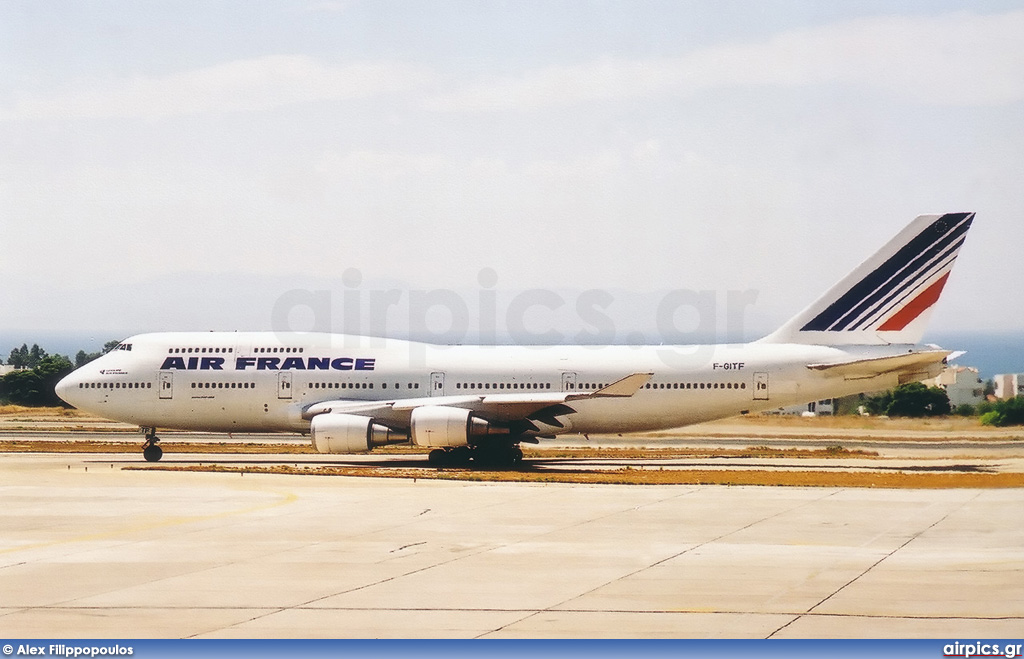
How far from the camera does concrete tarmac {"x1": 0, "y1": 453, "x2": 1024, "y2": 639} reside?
12023 millimetres

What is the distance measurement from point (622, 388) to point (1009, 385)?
79.9 m

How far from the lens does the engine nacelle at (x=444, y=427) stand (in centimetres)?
3441

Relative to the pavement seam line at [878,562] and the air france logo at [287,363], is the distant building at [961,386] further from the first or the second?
the pavement seam line at [878,562]

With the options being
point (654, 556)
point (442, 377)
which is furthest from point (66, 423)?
point (654, 556)

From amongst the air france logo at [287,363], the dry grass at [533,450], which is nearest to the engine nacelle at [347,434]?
the air france logo at [287,363]

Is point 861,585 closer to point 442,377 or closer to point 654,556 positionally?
point 654,556

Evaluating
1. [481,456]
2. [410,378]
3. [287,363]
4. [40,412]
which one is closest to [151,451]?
[287,363]

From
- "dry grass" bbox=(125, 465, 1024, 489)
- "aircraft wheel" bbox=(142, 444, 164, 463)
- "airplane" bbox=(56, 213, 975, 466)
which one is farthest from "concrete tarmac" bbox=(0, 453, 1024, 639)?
"aircraft wheel" bbox=(142, 444, 164, 463)

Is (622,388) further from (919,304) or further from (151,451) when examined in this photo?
(151,451)

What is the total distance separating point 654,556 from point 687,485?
11.7 meters

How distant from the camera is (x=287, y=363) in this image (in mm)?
38719

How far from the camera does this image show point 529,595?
1359 cm

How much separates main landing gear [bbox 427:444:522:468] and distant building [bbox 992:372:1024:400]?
76799 millimetres

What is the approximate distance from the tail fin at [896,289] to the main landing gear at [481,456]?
32.2 ft
